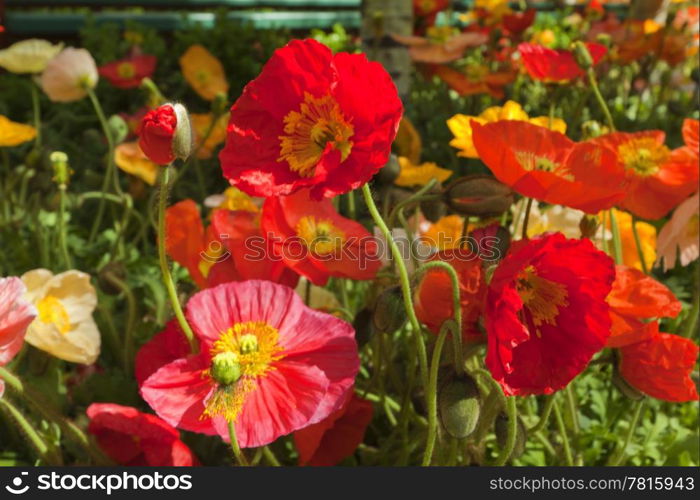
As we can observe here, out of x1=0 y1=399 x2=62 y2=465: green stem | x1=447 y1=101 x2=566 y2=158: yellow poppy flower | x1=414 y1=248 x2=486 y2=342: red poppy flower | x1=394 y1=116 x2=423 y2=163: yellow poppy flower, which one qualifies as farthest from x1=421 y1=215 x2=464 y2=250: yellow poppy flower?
x1=394 y1=116 x2=423 y2=163: yellow poppy flower

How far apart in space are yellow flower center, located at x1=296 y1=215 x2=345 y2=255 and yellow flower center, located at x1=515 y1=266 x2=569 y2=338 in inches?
9.4

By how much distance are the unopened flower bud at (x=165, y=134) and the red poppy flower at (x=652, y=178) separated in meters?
0.54

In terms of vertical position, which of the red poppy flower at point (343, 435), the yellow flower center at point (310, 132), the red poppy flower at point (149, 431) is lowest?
the red poppy flower at point (343, 435)

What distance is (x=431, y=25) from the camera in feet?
11.3

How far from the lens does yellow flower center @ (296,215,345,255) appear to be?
3.25 ft

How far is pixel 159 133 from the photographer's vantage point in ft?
2.39

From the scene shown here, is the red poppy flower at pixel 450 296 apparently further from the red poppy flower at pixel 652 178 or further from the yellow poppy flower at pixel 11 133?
the yellow poppy flower at pixel 11 133

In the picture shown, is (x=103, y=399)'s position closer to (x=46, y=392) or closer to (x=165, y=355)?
(x=46, y=392)

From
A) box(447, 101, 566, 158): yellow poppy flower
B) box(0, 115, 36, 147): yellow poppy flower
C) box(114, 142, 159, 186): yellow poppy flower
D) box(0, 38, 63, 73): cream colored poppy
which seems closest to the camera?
box(447, 101, 566, 158): yellow poppy flower

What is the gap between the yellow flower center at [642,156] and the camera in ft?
3.64

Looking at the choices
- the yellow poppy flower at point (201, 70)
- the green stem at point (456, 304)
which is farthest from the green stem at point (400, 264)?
the yellow poppy flower at point (201, 70)

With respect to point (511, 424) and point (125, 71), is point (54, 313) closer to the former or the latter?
point (511, 424)

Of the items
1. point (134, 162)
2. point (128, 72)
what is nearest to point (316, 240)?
point (134, 162)

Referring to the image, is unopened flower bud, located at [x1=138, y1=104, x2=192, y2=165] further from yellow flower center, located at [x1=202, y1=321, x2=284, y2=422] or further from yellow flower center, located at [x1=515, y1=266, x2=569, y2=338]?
yellow flower center, located at [x1=515, y1=266, x2=569, y2=338]
